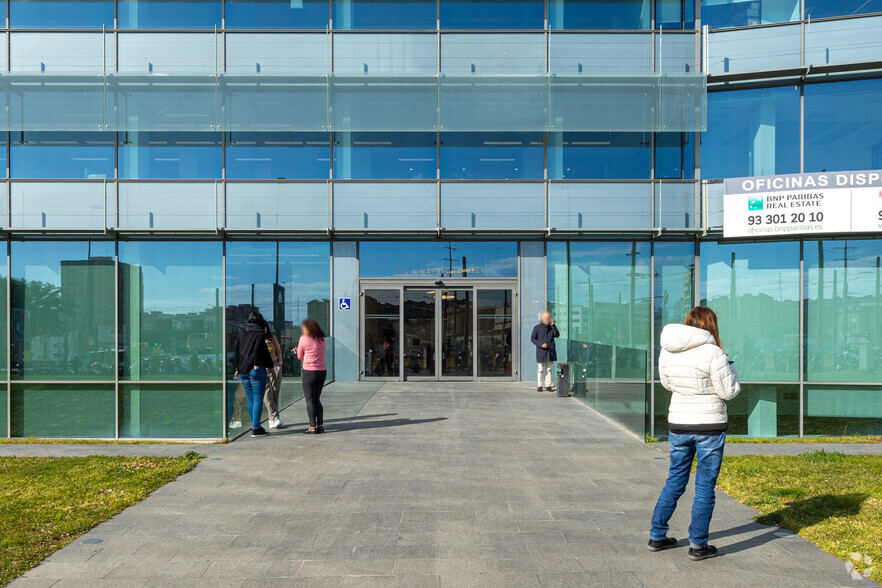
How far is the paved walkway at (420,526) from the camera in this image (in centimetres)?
429

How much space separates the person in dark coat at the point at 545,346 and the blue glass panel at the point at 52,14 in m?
12.3

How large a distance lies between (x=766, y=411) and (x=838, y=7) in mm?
8508

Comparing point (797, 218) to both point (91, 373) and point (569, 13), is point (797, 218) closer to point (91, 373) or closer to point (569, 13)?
point (569, 13)

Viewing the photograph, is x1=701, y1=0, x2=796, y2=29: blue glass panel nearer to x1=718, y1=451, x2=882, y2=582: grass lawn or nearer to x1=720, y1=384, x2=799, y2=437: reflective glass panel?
x1=720, y1=384, x2=799, y2=437: reflective glass panel

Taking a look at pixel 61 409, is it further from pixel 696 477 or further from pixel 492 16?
pixel 696 477

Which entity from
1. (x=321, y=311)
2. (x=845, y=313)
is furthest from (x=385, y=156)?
(x=845, y=313)

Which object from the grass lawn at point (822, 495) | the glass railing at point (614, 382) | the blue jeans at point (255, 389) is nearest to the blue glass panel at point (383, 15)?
the glass railing at point (614, 382)

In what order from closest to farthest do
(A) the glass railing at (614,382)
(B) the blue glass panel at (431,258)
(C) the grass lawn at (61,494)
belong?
(C) the grass lawn at (61,494) → (A) the glass railing at (614,382) → (B) the blue glass panel at (431,258)

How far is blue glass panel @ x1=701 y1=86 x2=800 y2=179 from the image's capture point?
522 inches

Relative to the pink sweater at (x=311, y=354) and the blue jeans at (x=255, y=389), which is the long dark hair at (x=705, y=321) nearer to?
the pink sweater at (x=311, y=354)

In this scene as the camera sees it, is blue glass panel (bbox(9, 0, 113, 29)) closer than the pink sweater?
No

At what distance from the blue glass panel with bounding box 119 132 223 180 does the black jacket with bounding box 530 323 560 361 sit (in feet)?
27.2

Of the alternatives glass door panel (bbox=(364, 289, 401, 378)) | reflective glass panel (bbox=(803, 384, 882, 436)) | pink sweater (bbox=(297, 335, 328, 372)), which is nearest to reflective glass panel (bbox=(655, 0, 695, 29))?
reflective glass panel (bbox=(803, 384, 882, 436))

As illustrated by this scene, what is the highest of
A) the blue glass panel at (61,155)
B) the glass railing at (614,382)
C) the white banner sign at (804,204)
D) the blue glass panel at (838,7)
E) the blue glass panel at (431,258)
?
the blue glass panel at (838,7)
